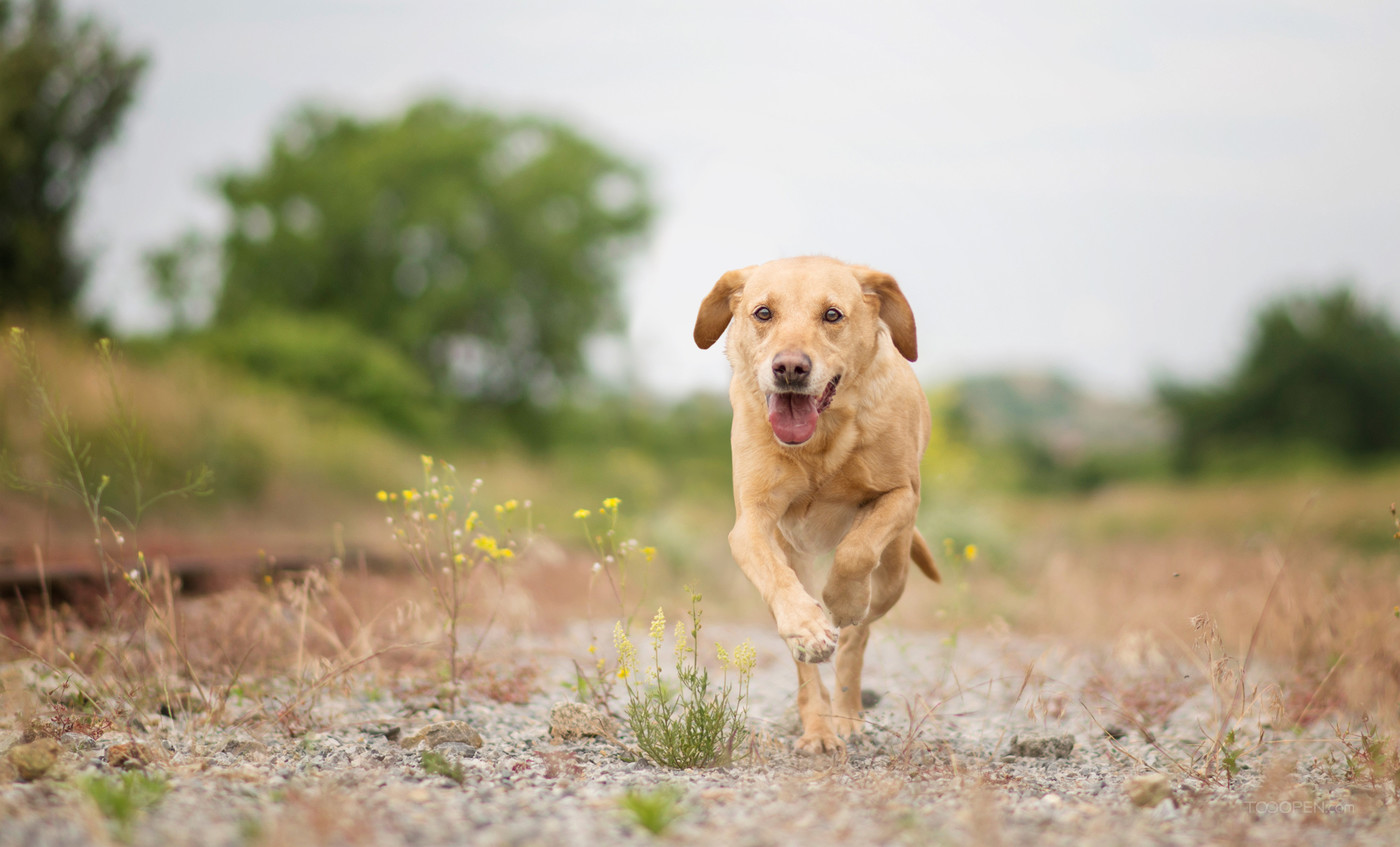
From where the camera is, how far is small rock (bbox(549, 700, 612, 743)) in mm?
4188

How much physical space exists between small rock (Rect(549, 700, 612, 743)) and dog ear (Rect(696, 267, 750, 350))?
1.84 meters

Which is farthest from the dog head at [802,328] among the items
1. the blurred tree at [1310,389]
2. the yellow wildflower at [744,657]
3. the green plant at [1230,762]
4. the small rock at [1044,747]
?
the blurred tree at [1310,389]

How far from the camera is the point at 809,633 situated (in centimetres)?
A: 353

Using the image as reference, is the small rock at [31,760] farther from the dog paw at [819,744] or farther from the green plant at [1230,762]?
the green plant at [1230,762]

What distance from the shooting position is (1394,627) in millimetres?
5152

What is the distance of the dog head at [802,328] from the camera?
157 inches

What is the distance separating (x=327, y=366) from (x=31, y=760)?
69.7 feet

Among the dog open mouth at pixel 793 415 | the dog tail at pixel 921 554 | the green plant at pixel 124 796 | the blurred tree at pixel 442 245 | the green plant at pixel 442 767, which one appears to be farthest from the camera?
the blurred tree at pixel 442 245

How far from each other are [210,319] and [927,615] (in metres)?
28.9

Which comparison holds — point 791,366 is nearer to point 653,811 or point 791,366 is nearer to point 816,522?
point 816,522

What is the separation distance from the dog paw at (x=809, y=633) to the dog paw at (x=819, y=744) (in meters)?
0.75

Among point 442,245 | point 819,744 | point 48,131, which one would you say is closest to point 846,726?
point 819,744

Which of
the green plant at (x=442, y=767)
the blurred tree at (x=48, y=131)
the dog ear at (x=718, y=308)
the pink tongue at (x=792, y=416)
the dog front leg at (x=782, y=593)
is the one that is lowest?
the green plant at (x=442, y=767)

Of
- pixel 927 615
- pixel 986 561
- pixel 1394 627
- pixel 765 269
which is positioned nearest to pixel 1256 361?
pixel 986 561
